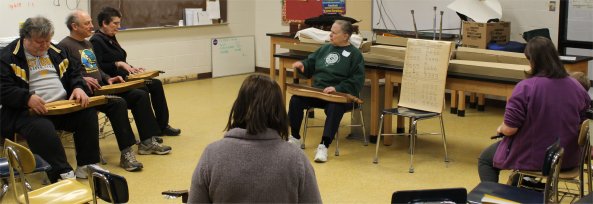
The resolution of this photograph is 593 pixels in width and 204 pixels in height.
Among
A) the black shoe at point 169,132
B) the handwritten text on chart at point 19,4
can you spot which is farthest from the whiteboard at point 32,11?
the black shoe at point 169,132

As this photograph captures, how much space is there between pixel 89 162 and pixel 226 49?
5.05m

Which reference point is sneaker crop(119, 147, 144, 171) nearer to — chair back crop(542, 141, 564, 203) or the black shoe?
the black shoe

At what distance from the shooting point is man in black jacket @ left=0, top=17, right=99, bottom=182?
15.2 ft

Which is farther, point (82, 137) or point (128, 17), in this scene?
point (128, 17)

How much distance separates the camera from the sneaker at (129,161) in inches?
205

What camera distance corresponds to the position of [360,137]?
→ 244 inches

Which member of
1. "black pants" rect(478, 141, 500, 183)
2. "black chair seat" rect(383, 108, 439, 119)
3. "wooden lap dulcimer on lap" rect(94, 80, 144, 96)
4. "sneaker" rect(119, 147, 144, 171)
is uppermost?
"wooden lap dulcimer on lap" rect(94, 80, 144, 96)

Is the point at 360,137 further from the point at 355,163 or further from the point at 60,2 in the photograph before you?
the point at 60,2

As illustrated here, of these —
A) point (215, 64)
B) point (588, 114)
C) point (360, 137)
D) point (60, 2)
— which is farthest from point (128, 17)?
point (588, 114)

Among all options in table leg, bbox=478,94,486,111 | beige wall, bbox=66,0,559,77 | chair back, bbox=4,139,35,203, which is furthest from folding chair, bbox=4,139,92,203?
beige wall, bbox=66,0,559,77

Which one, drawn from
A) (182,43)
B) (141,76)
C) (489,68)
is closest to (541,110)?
(489,68)

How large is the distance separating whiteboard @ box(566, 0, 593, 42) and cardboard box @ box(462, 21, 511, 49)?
22.6 inches

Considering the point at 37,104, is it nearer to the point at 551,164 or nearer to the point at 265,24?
the point at 551,164

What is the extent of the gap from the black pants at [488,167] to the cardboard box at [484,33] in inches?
125
